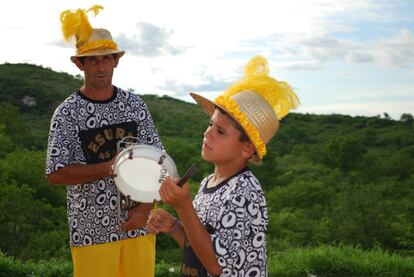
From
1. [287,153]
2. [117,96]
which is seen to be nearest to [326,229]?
[117,96]

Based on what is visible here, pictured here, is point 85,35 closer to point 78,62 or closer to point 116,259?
point 78,62

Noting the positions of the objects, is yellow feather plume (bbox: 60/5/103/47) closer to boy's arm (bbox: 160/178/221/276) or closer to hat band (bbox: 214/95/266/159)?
hat band (bbox: 214/95/266/159)

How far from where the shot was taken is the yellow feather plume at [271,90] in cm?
257

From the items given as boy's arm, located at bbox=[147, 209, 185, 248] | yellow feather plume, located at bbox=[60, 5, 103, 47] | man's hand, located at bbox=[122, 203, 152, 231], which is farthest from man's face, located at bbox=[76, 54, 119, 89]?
boy's arm, located at bbox=[147, 209, 185, 248]

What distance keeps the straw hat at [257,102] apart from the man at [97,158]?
898 mm

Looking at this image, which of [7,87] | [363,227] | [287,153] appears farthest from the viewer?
[7,87]

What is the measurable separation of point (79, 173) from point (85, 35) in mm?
815

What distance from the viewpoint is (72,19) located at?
141 inches

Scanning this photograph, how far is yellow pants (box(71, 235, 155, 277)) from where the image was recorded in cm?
345

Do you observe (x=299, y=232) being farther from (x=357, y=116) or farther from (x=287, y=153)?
(x=357, y=116)

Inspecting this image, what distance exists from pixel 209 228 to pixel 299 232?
24.5m

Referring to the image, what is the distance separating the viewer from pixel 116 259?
3494mm

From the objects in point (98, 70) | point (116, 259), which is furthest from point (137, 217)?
point (98, 70)

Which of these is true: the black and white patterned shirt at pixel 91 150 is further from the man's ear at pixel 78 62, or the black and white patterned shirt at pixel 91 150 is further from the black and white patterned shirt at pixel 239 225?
the black and white patterned shirt at pixel 239 225
